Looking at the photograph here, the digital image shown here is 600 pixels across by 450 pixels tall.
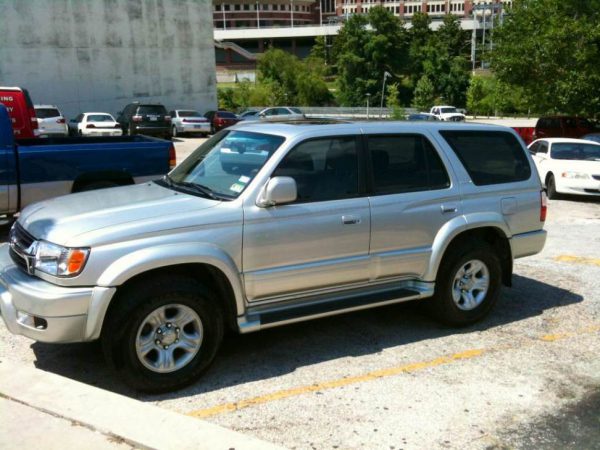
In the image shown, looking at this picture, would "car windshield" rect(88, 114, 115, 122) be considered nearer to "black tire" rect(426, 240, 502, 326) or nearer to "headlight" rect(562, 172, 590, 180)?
"headlight" rect(562, 172, 590, 180)

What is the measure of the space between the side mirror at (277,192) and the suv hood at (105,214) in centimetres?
33

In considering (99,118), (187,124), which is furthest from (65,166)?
(187,124)

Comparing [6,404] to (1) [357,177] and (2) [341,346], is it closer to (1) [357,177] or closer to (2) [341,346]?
(2) [341,346]

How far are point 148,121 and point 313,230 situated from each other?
25.6m

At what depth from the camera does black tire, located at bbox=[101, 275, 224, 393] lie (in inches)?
171

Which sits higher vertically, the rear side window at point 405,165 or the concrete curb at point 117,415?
the rear side window at point 405,165

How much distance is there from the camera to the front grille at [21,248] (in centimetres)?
448

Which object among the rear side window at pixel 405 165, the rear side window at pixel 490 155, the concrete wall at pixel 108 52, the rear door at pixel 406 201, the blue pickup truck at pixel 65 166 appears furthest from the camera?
the concrete wall at pixel 108 52

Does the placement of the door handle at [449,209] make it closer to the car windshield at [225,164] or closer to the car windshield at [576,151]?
the car windshield at [225,164]

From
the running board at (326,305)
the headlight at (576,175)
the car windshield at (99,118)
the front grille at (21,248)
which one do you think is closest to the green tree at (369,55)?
the car windshield at (99,118)

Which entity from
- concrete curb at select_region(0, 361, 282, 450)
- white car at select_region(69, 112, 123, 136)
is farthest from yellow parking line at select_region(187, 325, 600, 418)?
white car at select_region(69, 112, 123, 136)

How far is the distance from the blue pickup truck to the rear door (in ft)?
15.0

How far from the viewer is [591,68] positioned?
2528 centimetres

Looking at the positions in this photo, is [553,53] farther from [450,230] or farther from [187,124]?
[450,230]
